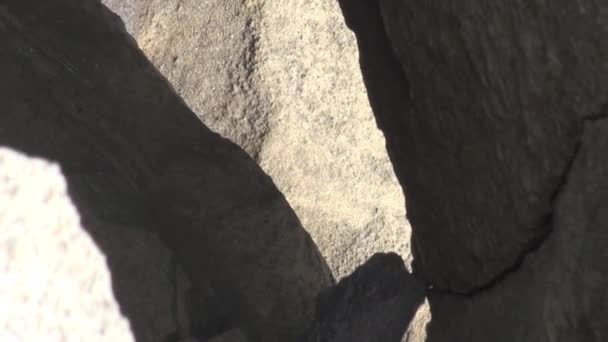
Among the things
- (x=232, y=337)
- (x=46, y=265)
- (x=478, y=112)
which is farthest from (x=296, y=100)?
(x=478, y=112)

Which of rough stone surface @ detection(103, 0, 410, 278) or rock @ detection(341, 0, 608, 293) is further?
rough stone surface @ detection(103, 0, 410, 278)

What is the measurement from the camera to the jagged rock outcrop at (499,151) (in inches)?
32.3

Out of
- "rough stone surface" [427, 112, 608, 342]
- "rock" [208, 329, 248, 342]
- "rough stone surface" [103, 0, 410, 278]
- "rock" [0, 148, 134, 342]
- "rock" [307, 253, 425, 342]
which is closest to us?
"rough stone surface" [427, 112, 608, 342]

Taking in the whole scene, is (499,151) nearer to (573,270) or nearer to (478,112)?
(478,112)

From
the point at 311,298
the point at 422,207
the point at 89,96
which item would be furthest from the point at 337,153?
the point at 422,207

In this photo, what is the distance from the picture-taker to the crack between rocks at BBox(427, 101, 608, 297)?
82 cm

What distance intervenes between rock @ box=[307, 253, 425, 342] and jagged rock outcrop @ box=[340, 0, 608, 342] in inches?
2.5

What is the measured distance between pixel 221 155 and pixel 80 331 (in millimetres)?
336

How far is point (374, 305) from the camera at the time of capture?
50.7 inches

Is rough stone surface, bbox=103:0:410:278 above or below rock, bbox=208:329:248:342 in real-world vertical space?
above

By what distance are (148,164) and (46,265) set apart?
21 centimetres

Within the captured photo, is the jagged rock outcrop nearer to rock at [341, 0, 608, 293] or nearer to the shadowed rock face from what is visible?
rock at [341, 0, 608, 293]

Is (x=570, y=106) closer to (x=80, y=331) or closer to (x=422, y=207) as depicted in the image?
(x=422, y=207)

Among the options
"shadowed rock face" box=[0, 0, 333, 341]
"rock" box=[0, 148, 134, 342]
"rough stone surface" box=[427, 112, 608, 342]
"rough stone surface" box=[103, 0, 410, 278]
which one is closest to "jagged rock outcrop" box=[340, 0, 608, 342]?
"rough stone surface" box=[427, 112, 608, 342]
